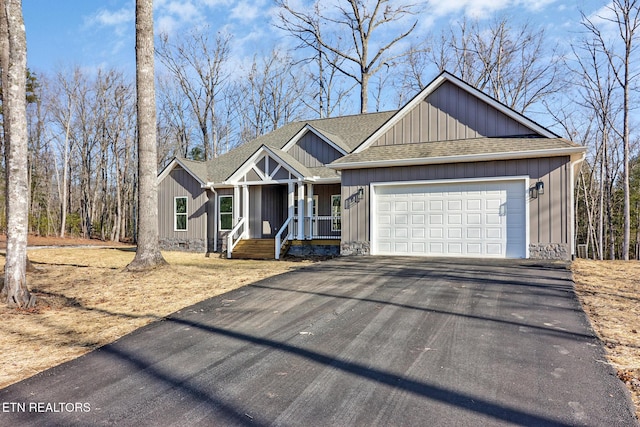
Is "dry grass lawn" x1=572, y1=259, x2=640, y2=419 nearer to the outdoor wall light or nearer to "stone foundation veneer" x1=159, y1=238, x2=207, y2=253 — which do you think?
the outdoor wall light

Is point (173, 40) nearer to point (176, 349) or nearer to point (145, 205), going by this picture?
point (145, 205)

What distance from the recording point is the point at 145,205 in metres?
9.41

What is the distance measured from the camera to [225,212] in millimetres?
16938

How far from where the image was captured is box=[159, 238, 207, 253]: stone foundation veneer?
17203 mm

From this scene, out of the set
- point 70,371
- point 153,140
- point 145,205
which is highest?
point 153,140

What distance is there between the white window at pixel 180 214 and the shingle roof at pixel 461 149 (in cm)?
856

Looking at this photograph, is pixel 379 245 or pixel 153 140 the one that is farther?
pixel 379 245

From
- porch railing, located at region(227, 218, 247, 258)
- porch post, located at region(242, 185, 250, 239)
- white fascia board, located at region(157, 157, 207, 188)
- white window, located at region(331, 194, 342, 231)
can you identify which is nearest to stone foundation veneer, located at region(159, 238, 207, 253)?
porch railing, located at region(227, 218, 247, 258)

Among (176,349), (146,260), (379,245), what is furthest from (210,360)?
(379,245)

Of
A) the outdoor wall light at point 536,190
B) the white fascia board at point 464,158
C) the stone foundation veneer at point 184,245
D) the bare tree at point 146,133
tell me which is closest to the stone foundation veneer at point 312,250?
the white fascia board at point 464,158

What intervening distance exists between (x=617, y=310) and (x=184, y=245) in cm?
1578

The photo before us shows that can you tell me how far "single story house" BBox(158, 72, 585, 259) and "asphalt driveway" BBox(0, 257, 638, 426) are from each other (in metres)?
4.92

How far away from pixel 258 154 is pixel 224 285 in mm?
8491

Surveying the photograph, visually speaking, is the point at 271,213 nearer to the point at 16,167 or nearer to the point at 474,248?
the point at 474,248
